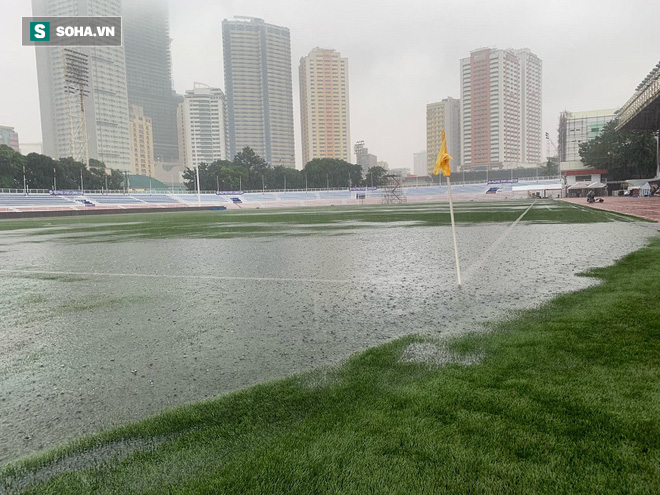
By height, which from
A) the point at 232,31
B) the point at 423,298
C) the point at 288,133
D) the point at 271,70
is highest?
the point at 232,31

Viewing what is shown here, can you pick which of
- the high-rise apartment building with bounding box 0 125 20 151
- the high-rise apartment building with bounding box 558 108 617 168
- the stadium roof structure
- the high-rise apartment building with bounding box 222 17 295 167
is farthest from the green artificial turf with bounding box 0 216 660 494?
the high-rise apartment building with bounding box 0 125 20 151

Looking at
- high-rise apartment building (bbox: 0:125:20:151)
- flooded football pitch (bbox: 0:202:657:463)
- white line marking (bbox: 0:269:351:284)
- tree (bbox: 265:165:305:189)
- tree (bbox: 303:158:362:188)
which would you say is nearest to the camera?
flooded football pitch (bbox: 0:202:657:463)

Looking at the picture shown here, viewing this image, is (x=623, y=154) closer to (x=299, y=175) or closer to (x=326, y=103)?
(x=299, y=175)

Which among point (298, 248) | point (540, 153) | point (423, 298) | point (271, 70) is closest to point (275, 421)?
point (423, 298)

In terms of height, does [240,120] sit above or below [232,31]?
below

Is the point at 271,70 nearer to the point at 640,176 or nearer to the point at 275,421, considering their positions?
the point at 640,176

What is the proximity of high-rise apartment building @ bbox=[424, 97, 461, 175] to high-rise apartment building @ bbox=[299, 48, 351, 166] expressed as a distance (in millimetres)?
33159

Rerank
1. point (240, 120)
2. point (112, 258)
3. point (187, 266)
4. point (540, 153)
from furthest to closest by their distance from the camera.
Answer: point (240, 120) < point (540, 153) < point (112, 258) < point (187, 266)

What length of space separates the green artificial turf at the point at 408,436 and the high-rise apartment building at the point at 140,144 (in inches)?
6977

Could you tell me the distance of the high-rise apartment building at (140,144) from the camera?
16400cm

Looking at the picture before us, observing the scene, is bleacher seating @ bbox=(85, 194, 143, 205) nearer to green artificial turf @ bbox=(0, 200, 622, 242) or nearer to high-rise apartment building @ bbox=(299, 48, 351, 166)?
green artificial turf @ bbox=(0, 200, 622, 242)

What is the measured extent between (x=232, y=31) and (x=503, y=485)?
708 ft

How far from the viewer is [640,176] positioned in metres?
71.6

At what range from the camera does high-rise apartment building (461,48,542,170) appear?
489 ft
